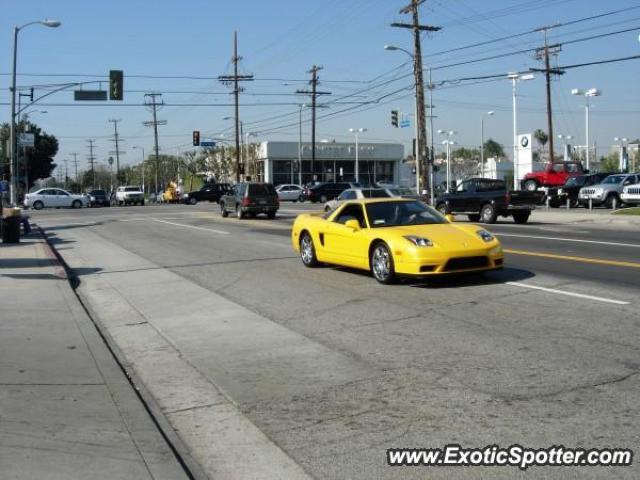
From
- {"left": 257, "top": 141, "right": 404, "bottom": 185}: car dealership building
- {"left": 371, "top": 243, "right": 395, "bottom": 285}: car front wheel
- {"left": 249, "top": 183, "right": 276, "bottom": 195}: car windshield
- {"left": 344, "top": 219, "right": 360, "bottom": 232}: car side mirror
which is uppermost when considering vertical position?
{"left": 257, "top": 141, "right": 404, "bottom": 185}: car dealership building

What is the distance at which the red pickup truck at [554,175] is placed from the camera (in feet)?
144

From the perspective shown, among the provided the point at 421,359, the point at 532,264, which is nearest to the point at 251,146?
the point at 532,264

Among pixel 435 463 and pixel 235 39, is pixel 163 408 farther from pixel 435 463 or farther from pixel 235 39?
pixel 235 39

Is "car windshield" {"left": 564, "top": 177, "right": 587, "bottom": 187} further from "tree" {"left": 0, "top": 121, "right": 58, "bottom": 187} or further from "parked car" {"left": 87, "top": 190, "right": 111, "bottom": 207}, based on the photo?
"tree" {"left": 0, "top": 121, "right": 58, "bottom": 187}

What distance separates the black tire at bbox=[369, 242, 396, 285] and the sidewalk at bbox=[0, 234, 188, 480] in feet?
14.5

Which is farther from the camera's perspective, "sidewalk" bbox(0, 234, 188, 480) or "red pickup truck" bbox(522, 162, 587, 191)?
"red pickup truck" bbox(522, 162, 587, 191)

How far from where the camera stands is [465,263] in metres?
10.5

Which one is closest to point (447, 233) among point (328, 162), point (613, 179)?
point (613, 179)

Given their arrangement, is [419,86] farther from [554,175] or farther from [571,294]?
[571,294]

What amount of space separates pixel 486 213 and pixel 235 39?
1742 inches

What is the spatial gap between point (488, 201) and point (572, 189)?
45.7 ft

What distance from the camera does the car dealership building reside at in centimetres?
8762

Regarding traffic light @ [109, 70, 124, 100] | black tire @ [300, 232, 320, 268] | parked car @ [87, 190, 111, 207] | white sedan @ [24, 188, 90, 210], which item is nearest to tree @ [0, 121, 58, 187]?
parked car @ [87, 190, 111, 207]

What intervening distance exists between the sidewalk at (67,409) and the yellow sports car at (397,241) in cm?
445
